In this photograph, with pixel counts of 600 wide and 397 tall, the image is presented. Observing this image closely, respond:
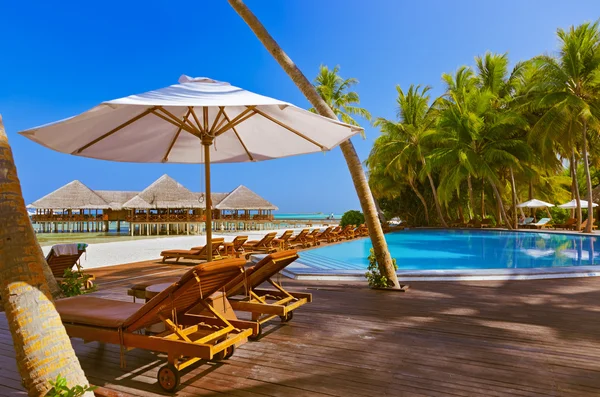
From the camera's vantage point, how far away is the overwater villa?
32031 millimetres

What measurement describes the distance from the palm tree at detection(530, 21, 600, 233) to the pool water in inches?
131

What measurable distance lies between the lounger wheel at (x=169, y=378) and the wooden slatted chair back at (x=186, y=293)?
38 centimetres

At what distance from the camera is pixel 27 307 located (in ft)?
5.77

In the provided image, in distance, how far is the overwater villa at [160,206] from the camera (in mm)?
32031

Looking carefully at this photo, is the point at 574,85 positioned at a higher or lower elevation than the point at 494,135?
higher

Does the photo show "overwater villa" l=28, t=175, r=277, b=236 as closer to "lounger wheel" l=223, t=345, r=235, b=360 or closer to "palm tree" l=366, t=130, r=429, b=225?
"palm tree" l=366, t=130, r=429, b=225

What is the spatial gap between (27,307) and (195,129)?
104 inches

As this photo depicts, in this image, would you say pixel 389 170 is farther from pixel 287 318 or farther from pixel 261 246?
pixel 287 318

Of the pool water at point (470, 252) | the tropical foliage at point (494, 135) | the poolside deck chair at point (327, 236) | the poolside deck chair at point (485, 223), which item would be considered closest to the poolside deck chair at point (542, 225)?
the tropical foliage at point (494, 135)

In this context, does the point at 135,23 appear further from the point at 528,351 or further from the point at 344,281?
the point at 528,351

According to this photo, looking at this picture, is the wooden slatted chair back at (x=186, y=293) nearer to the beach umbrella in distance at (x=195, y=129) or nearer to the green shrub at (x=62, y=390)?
the green shrub at (x=62, y=390)

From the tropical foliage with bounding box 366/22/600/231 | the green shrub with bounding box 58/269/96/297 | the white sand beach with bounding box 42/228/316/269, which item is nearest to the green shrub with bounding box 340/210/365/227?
the tropical foliage with bounding box 366/22/600/231

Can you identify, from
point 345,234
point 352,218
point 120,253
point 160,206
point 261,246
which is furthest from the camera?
point 160,206

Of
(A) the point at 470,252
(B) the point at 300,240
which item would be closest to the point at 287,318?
(B) the point at 300,240
